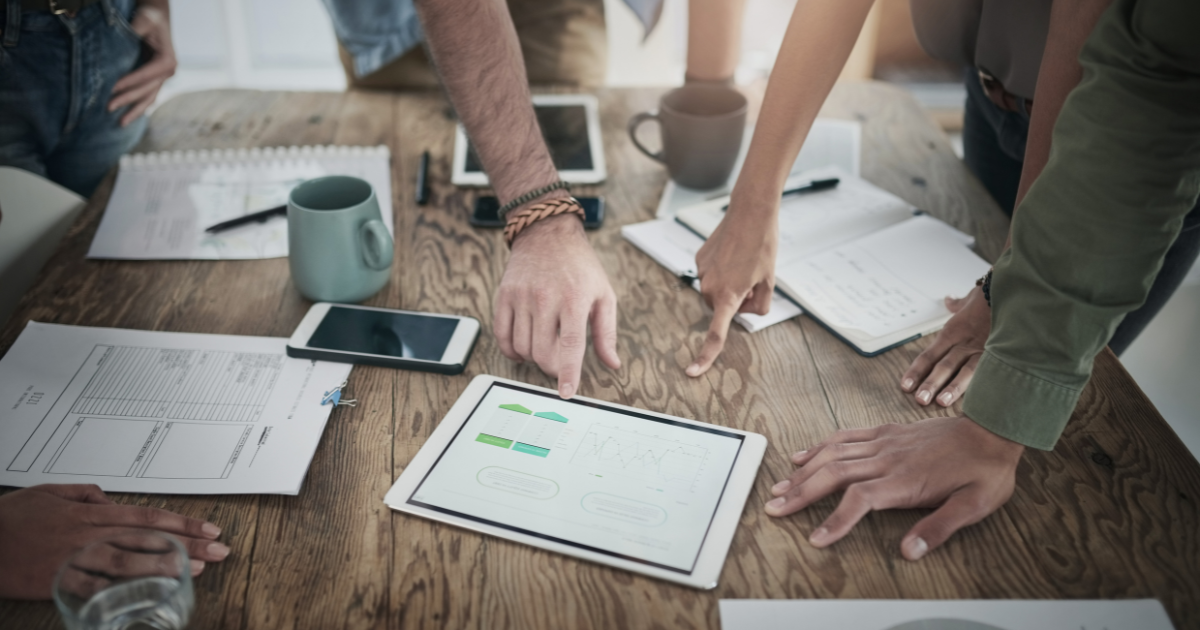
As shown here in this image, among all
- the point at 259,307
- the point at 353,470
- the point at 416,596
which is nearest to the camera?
the point at 416,596

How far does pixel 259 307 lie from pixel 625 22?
7.09ft

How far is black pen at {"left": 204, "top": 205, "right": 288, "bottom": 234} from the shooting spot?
1146mm

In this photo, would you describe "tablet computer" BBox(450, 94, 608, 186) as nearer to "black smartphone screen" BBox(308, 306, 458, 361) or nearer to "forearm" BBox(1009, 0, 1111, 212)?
"black smartphone screen" BBox(308, 306, 458, 361)

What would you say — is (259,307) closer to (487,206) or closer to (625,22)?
(487,206)

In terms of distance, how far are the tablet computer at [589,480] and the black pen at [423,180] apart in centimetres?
48

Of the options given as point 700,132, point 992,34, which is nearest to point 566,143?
point 700,132

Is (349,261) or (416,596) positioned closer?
(416,596)

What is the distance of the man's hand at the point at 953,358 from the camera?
33.4 inches

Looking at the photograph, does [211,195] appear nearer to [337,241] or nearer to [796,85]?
[337,241]

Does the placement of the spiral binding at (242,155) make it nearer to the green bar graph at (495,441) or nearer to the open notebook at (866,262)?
the open notebook at (866,262)

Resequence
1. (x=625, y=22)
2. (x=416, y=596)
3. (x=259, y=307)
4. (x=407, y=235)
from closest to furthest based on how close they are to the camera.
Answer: (x=416, y=596) → (x=259, y=307) → (x=407, y=235) → (x=625, y=22)

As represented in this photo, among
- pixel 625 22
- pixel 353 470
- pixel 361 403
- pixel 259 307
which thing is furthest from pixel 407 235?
pixel 625 22

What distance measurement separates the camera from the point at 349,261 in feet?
3.16

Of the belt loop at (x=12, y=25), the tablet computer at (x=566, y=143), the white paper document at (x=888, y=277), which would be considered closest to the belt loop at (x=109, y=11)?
the belt loop at (x=12, y=25)
